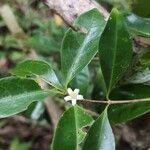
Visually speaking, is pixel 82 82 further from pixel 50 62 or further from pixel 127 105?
pixel 50 62

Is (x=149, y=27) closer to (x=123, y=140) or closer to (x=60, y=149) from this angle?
(x=60, y=149)

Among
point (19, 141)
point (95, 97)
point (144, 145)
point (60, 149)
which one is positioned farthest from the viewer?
point (19, 141)

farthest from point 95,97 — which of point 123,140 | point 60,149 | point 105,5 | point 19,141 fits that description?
point 19,141

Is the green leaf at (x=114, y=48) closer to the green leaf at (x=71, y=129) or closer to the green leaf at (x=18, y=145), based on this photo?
the green leaf at (x=71, y=129)

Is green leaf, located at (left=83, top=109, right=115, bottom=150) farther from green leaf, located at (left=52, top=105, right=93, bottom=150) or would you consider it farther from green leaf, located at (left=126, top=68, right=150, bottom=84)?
green leaf, located at (left=126, top=68, right=150, bottom=84)

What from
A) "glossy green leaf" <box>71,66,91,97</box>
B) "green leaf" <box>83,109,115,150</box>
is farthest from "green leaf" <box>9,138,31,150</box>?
"green leaf" <box>83,109,115,150</box>

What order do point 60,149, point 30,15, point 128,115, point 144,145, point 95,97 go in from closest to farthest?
point 60,149
point 128,115
point 144,145
point 95,97
point 30,15

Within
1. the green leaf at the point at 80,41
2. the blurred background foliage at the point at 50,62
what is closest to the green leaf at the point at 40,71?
the green leaf at the point at 80,41
